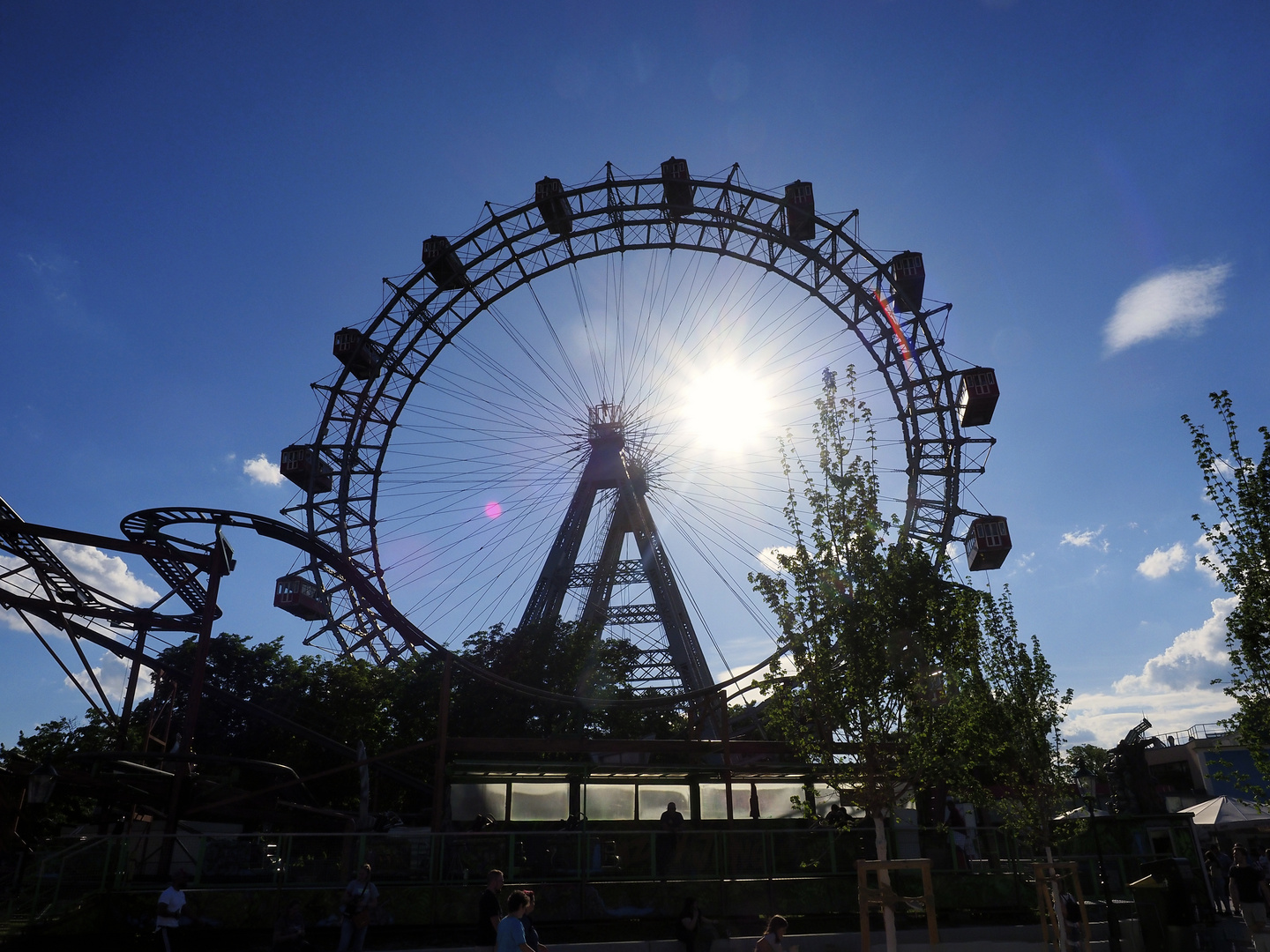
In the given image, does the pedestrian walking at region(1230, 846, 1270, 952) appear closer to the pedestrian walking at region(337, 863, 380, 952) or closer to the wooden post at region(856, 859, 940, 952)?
the wooden post at region(856, 859, 940, 952)

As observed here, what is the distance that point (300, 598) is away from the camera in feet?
94.1

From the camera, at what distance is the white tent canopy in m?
24.6

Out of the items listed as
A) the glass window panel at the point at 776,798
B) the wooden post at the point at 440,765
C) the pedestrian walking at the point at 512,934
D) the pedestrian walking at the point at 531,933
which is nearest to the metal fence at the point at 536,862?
the wooden post at the point at 440,765

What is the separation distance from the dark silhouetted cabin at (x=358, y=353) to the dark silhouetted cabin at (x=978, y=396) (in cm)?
2256

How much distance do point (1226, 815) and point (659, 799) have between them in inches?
710

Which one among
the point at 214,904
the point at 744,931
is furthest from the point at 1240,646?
the point at 214,904

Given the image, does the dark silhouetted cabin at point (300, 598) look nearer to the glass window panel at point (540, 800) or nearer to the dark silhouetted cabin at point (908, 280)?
the glass window panel at point (540, 800)

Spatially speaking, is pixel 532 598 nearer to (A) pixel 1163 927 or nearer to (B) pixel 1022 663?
(B) pixel 1022 663

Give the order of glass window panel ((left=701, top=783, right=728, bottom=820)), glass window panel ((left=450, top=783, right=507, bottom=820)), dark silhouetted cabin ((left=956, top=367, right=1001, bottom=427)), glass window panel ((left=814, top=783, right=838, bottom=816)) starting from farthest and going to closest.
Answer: dark silhouetted cabin ((left=956, top=367, right=1001, bottom=427)) < glass window panel ((left=701, top=783, right=728, bottom=820)) < glass window panel ((left=814, top=783, right=838, bottom=816)) < glass window panel ((left=450, top=783, right=507, bottom=820))

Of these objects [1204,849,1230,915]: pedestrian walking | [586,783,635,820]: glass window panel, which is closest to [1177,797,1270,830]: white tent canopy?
[1204,849,1230,915]: pedestrian walking

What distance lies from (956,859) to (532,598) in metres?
22.7

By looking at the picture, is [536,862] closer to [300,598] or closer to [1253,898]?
[1253,898]

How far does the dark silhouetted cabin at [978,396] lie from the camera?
99.9 feet

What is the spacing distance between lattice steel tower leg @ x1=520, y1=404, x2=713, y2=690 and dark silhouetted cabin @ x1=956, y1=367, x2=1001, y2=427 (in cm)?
1299
